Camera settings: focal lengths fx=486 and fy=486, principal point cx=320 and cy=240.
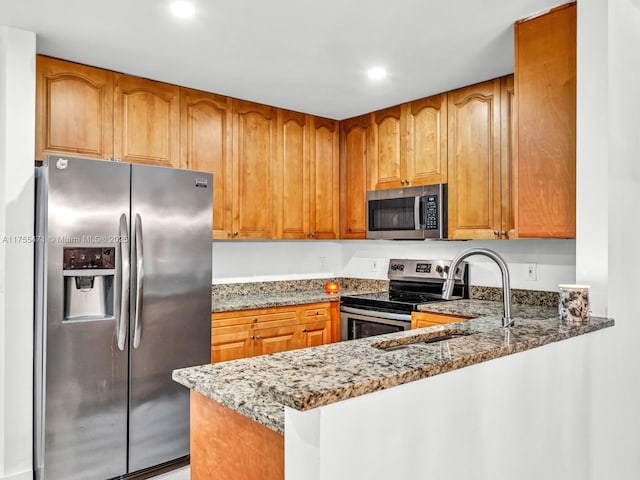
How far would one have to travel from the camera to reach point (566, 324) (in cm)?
188

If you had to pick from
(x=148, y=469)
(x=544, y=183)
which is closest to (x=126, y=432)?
(x=148, y=469)

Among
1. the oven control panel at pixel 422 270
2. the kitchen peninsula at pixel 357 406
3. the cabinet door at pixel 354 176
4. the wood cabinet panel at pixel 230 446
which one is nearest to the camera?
the kitchen peninsula at pixel 357 406

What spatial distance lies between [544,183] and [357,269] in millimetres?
2402

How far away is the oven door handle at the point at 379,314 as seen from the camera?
3.24 m

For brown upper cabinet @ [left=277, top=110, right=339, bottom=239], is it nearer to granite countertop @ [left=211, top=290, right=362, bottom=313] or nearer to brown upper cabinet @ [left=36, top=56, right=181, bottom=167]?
granite countertop @ [left=211, top=290, right=362, bottom=313]

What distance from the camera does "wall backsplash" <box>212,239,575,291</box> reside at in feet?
10.4

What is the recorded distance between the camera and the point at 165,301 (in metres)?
2.75

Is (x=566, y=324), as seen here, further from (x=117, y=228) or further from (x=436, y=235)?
(x=117, y=228)

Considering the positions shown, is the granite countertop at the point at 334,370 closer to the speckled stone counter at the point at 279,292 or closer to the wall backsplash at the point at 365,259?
the wall backsplash at the point at 365,259

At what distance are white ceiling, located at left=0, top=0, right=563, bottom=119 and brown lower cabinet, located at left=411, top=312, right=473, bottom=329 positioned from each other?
1512 millimetres

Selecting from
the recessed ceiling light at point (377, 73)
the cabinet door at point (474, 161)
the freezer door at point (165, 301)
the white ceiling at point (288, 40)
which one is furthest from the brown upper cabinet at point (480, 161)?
the freezer door at point (165, 301)

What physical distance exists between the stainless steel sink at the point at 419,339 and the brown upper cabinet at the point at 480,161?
138 cm

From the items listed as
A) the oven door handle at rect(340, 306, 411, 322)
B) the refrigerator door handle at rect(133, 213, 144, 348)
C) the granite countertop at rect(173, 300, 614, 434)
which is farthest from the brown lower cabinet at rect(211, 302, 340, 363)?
the granite countertop at rect(173, 300, 614, 434)

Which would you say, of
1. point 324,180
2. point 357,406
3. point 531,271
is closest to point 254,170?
point 324,180
